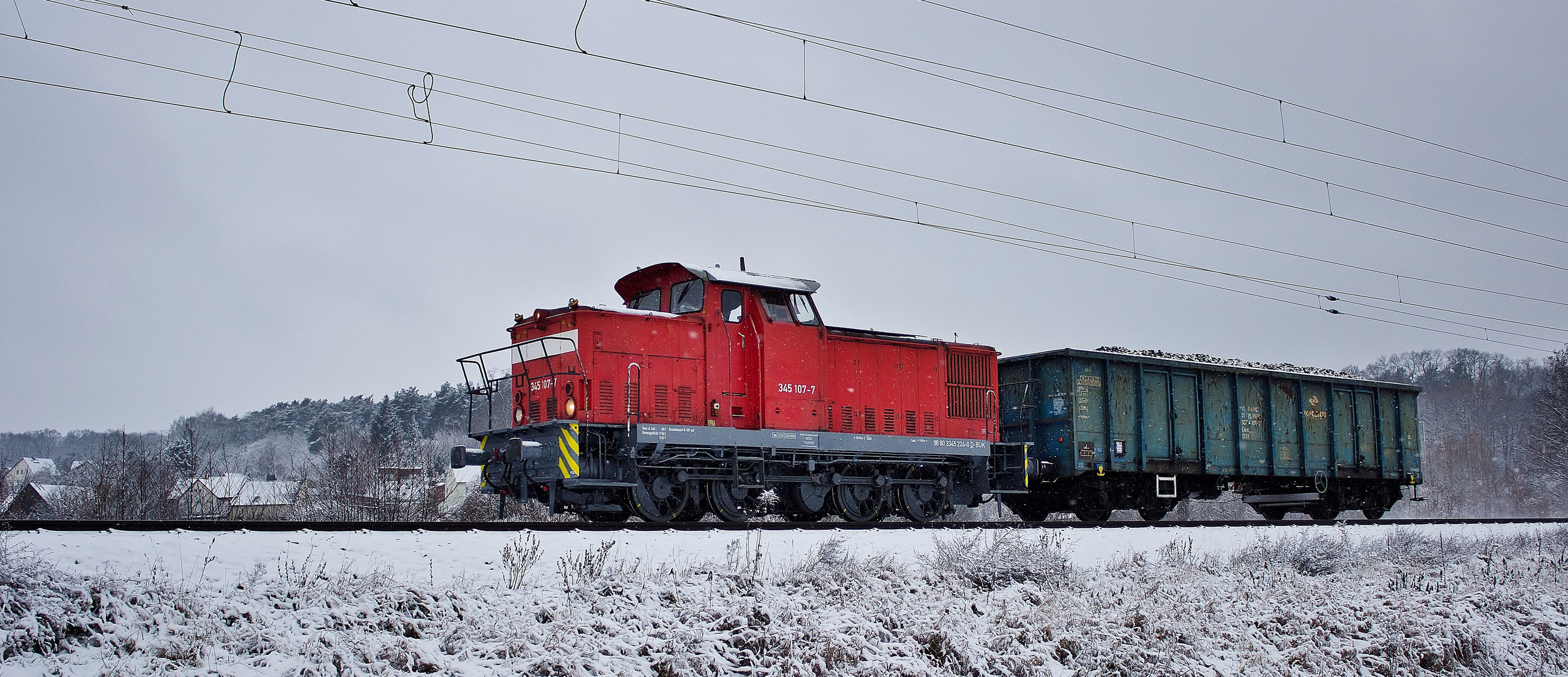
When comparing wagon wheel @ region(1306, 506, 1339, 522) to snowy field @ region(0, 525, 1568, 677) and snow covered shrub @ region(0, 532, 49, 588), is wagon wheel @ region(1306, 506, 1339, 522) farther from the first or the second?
snow covered shrub @ region(0, 532, 49, 588)

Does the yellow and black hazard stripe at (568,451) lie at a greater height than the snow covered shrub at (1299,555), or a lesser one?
greater

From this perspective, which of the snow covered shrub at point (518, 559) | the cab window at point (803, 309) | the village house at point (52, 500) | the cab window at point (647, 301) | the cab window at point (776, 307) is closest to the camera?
the snow covered shrub at point (518, 559)

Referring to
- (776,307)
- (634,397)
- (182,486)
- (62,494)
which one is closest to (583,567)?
(634,397)

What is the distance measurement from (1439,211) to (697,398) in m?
14.6

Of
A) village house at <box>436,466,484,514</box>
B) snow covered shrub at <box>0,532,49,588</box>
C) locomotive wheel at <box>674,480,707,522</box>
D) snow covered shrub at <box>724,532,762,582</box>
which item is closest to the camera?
snow covered shrub at <box>0,532,49,588</box>

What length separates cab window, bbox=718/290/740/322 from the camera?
44.0 ft

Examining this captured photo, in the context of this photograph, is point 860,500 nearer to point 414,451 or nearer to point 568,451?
point 568,451

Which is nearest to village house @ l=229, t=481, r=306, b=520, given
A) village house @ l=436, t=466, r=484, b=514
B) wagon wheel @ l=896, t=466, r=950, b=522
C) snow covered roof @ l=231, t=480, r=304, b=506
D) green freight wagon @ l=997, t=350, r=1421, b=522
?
snow covered roof @ l=231, t=480, r=304, b=506

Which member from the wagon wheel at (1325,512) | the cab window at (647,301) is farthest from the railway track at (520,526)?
the wagon wheel at (1325,512)

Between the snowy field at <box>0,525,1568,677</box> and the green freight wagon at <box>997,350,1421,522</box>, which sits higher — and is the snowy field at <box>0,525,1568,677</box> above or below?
below

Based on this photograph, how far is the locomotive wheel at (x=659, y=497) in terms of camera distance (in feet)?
41.0

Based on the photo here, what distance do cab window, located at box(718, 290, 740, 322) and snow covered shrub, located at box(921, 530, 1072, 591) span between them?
436 centimetres

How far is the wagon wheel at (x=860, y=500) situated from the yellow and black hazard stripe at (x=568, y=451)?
407 cm

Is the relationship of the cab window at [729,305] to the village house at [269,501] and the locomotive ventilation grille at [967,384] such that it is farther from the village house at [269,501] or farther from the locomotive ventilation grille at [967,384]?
the village house at [269,501]
